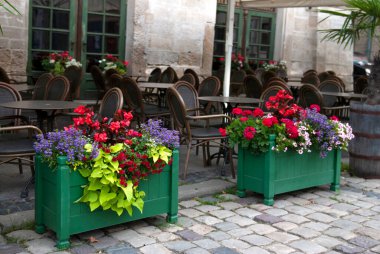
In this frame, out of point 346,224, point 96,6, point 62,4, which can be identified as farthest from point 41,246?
point 96,6

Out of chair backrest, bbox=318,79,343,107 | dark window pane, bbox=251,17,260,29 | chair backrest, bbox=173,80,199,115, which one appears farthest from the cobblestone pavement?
dark window pane, bbox=251,17,260,29

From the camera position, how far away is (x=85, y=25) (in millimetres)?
9398

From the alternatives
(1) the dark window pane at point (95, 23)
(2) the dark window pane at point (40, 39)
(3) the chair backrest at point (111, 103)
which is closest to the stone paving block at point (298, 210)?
(3) the chair backrest at point (111, 103)

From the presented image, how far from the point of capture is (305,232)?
13.0 ft

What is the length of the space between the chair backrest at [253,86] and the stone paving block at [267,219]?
3.55 metres

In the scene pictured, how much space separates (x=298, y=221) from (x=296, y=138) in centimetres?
71

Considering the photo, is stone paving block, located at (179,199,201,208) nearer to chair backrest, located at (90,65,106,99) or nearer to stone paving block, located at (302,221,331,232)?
stone paving block, located at (302,221,331,232)

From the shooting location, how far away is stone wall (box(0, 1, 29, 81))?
8.39 metres

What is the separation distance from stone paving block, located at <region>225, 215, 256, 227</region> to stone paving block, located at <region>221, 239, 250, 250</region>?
353mm

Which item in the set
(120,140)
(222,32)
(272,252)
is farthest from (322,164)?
(222,32)

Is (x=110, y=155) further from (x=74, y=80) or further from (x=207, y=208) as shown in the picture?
(x=74, y=80)

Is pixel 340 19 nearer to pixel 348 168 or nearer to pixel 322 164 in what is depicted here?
pixel 348 168

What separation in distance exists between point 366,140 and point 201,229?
2.49m

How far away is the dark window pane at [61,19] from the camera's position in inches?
358
